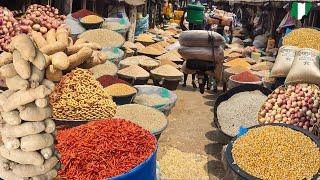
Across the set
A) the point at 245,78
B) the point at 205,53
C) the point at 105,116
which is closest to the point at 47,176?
the point at 105,116

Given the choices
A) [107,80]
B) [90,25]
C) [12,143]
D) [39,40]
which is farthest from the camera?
[90,25]

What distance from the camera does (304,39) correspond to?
4.86 meters

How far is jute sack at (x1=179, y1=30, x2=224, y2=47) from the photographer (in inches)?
305

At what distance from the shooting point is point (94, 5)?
35.3ft

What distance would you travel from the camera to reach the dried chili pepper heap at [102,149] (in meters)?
2.41

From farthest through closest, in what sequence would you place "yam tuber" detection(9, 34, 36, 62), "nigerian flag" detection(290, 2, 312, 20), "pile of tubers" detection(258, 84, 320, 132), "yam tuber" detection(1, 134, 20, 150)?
"nigerian flag" detection(290, 2, 312, 20) → "pile of tubers" detection(258, 84, 320, 132) → "yam tuber" detection(1, 134, 20, 150) → "yam tuber" detection(9, 34, 36, 62)

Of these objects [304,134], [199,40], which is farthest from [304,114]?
[199,40]

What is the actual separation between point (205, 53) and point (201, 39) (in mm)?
325

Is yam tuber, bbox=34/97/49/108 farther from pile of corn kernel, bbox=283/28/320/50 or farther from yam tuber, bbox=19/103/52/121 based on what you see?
pile of corn kernel, bbox=283/28/320/50

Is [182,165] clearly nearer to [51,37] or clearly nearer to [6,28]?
[51,37]

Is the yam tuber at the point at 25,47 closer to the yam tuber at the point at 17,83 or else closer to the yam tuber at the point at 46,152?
the yam tuber at the point at 17,83

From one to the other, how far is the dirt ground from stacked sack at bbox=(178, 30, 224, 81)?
960 mm

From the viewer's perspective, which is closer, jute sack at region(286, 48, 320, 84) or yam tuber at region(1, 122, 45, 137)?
yam tuber at region(1, 122, 45, 137)

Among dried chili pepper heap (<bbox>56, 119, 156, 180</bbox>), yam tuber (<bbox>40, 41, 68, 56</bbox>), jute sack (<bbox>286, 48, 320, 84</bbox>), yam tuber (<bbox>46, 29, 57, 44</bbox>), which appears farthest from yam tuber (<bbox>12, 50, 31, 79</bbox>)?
jute sack (<bbox>286, 48, 320, 84</bbox>)
